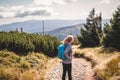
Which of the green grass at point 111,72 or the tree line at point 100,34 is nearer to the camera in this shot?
the green grass at point 111,72

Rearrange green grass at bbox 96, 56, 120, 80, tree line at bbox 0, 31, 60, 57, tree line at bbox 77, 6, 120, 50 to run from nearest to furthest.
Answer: green grass at bbox 96, 56, 120, 80 → tree line at bbox 0, 31, 60, 57 → tree line at bbox 77, 6, 120, 50

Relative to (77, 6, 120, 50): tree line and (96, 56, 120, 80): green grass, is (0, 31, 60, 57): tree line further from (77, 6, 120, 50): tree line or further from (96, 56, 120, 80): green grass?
(96, 56, 120, 80): green grass

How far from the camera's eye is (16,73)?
45.6 feet

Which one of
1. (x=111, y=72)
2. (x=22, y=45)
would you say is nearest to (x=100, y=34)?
(x=22, y=45)

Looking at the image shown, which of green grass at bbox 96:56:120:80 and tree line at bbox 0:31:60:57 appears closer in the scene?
green grass at bbox 96:56:120:80

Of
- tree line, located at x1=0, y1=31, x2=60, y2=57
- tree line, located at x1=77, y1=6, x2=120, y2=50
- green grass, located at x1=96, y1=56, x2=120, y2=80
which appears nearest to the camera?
green grass, located at x1=96, y1=56, x2=120, y2=80

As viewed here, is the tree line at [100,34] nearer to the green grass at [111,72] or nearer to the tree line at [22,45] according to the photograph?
the tree line at [22,45]

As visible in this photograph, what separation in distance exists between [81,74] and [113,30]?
557 inches

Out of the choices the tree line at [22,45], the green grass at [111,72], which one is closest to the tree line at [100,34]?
the tree line at [22,45]

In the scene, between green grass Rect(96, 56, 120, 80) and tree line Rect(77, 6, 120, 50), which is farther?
tree line Rect(77, 6, 120, 50)

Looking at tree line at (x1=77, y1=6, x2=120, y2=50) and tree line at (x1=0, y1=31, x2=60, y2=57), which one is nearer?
tree line at (x1=0, y1=31, x2=60, y2=57)

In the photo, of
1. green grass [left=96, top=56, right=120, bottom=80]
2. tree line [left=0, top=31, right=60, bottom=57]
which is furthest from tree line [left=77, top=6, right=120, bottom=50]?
green grass [left=96, top=56, right=120, bottom=80]

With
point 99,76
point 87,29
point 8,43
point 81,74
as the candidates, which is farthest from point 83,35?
point 99,76

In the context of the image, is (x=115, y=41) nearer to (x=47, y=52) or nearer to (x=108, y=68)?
(x=47, y=52)
